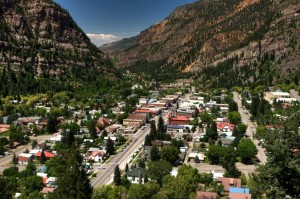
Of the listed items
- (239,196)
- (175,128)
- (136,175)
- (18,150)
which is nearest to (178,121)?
(175,128)

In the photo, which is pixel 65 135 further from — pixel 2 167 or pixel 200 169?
pixel 200 169

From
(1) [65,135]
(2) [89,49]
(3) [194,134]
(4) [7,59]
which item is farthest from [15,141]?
(2) [89,49]

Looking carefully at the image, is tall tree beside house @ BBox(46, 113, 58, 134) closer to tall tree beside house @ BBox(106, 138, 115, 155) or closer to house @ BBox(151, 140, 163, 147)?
tall tree beside house @ BBox(106, 138, 115, 155)

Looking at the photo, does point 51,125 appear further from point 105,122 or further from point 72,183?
point 72,183

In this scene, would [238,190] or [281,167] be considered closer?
[281,167]

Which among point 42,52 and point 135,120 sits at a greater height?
point 42,52

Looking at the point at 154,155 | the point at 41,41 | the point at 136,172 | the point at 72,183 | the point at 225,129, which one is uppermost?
the point at 41,41
